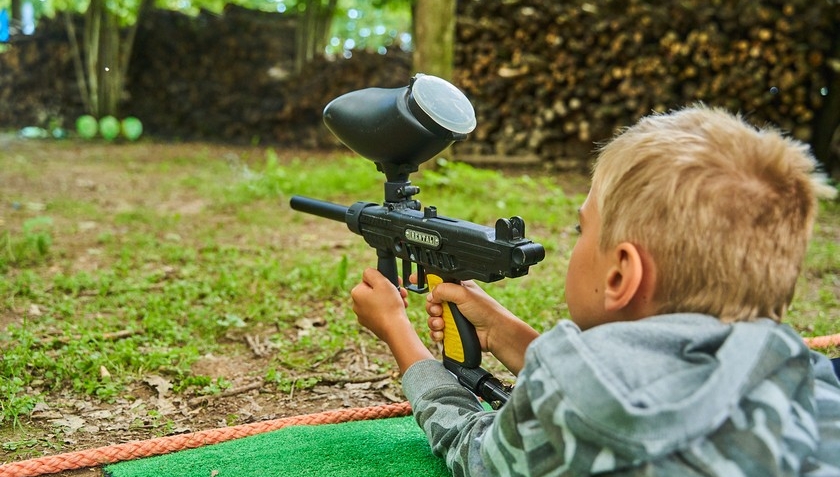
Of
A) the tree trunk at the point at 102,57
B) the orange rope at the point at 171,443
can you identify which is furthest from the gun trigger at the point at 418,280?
the tree trunk at the point at 102,57

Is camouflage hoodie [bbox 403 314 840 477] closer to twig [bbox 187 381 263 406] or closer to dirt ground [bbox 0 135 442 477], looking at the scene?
dirt ground [bbox 0 135 442 477]

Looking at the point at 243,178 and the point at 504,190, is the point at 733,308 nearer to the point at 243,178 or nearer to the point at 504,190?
the point at 504,190

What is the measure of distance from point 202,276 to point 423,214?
6.96 ft

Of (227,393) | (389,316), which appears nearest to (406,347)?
(389,316)

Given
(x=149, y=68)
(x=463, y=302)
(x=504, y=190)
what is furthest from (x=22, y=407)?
(x=149, y=68)

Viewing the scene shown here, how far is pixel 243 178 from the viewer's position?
686cm

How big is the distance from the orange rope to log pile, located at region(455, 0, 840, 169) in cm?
560

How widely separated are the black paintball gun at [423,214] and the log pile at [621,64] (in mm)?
5566

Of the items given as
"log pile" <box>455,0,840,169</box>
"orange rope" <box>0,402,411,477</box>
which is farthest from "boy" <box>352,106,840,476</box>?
"log pile" <box>455,0,840,169</box>

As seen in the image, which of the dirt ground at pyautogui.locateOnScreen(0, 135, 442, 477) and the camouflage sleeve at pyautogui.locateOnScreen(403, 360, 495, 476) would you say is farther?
the dirt ground at pyautogui.locateOnScreen(0, 135, 442, 477)

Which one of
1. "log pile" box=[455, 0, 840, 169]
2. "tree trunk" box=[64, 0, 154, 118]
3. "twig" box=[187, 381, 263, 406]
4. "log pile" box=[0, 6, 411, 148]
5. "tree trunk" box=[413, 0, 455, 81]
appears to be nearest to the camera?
"twig" box=[187, 381, 263, 406]

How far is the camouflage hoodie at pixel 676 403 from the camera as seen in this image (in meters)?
1.05

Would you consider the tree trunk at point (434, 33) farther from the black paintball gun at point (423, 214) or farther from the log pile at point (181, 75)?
the log pile at point (181, 75)

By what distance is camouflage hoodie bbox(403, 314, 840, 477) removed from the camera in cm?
105
